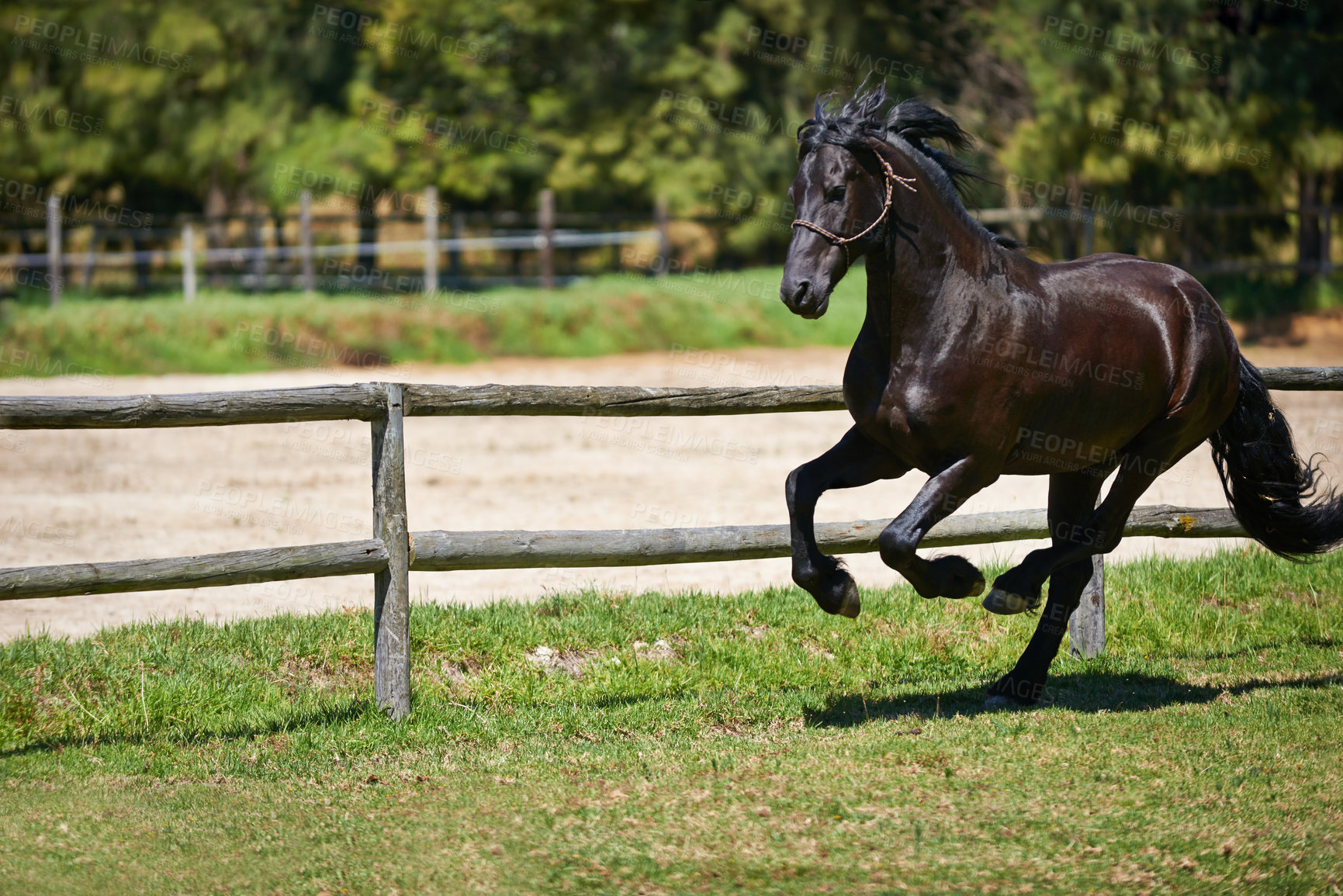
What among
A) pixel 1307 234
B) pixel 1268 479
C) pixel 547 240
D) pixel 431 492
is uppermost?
pixel 1307 234

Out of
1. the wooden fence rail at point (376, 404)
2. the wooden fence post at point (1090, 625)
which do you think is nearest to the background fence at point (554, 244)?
the wooden fence post at point (1090, 625)

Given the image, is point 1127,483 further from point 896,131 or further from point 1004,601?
point 896,131

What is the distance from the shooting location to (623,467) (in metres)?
11.9

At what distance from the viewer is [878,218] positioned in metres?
4.50

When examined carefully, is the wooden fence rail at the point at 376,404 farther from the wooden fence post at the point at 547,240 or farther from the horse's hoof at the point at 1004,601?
the wooden fence post at the point at 547,240

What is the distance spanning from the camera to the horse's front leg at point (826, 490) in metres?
4.79

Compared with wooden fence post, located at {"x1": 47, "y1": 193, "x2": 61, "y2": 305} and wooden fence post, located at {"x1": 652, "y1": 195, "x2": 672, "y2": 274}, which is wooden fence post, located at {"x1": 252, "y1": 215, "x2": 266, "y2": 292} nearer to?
wooden fence post, located at {"x1": 47, "y1": 193, "x2": 61, "y2": 305}

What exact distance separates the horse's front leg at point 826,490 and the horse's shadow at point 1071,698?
54 centimetres

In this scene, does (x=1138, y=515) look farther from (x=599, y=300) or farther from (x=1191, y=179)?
(x=1191, y=179)

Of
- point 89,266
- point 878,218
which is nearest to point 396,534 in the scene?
point 878,218

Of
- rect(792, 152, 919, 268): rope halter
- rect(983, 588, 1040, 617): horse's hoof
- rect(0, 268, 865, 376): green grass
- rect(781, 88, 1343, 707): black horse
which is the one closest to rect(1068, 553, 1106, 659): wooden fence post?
rect(781, 88, 1343, 707): black horse

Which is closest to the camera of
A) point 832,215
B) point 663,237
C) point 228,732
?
point 832,215

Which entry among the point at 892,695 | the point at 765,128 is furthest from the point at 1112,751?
the point at 765,128

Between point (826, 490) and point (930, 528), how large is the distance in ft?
1.40
